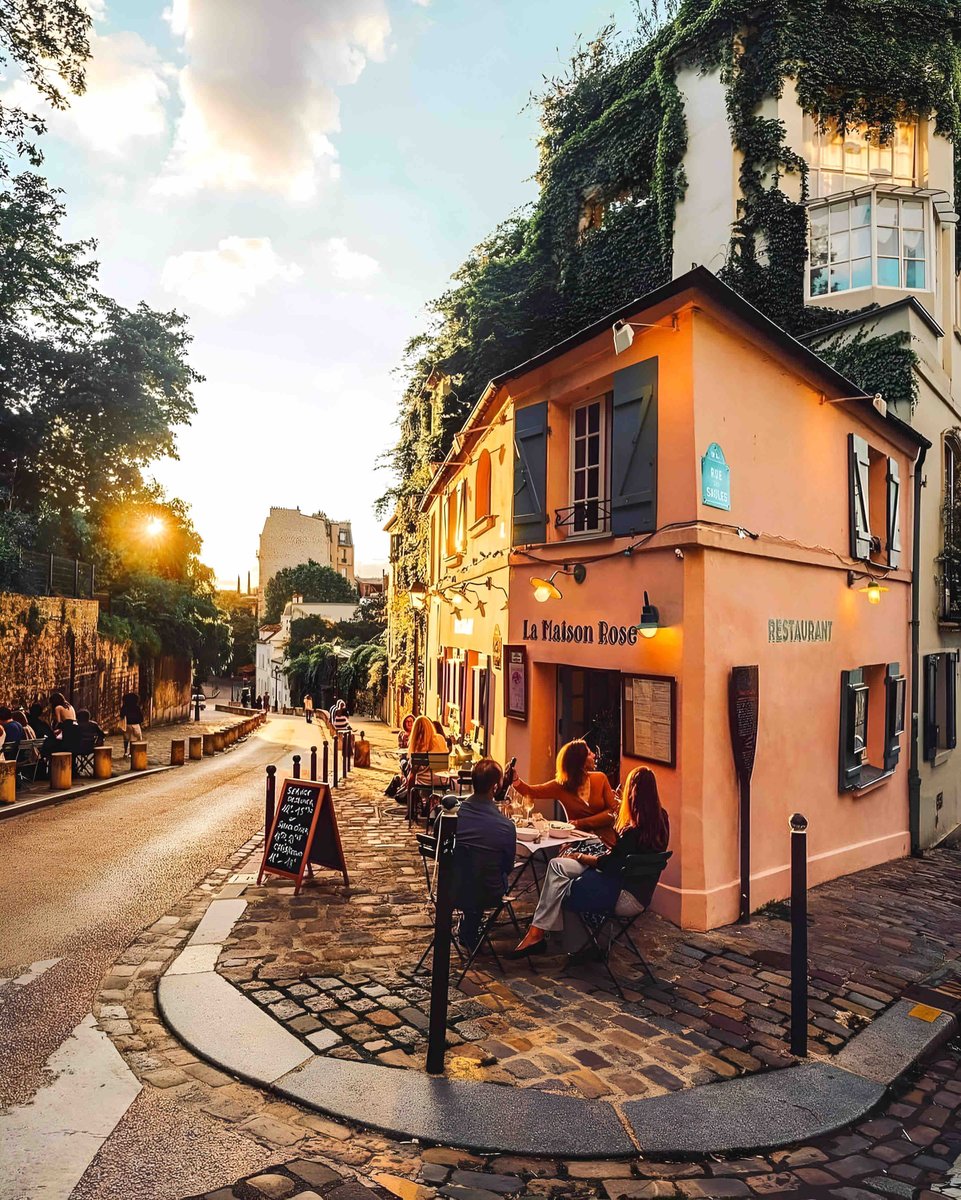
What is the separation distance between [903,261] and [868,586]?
8.90m

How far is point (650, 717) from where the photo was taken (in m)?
7.28

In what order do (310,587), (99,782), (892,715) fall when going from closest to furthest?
1. (892,715)
2. (99,782)
3. (310,587)

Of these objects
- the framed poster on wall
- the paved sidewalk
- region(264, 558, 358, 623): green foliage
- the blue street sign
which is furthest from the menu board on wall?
region(264, 558, 358, 623): green foliage

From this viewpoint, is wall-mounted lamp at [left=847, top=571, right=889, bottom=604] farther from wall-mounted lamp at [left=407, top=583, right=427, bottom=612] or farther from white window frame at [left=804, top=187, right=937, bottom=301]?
wall-mounted lamp at [left=407, top=583, right=427, bottom=612]

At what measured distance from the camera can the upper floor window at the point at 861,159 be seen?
17.1 meters

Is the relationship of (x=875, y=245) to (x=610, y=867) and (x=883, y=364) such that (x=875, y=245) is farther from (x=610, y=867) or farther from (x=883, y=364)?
(x=610, y=867)

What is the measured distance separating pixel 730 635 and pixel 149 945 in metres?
5.79

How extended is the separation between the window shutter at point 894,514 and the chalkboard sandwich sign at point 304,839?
8708 mm

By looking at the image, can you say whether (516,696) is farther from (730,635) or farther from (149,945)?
(149,945)

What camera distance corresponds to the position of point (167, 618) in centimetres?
3167

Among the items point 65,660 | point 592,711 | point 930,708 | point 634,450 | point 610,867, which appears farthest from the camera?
point 65,660

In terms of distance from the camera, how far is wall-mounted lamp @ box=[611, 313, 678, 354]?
7.10 metres

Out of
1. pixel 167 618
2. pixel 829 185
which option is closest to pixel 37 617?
pixel 167 618

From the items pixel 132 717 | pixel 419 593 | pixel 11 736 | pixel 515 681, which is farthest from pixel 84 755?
pixel 515 681
